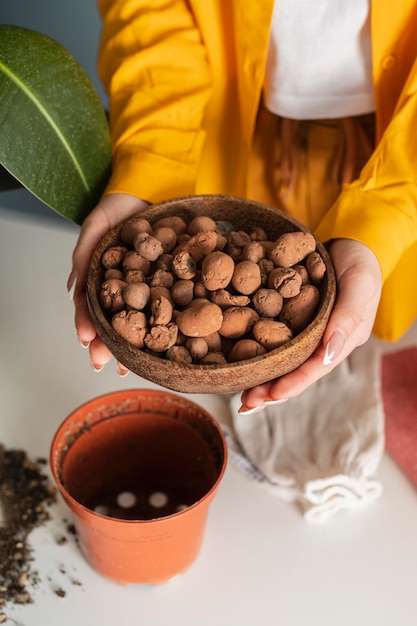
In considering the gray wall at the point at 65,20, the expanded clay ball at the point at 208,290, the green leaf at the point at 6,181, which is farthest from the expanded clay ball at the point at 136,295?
the gray wall at the point at 65,20

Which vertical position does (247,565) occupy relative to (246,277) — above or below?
below

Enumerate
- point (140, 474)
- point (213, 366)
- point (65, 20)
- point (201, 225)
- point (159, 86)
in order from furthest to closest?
point (65, 20) < point (159, 86) < point (140, 474) < point (201, 225) < point (213, 366)

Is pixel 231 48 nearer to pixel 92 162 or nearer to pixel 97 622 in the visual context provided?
pixel 92 162

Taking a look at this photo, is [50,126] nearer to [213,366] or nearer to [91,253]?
[91,253]

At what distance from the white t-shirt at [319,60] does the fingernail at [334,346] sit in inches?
14.3

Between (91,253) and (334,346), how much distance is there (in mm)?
271

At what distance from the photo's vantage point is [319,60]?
2.68ft

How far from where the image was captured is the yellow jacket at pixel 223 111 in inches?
29.0

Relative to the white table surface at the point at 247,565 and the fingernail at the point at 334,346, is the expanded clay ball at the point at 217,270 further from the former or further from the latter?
the white table surface at the point at 247,565

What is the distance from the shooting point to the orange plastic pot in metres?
0.65

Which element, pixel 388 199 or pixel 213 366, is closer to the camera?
pixel 213 366

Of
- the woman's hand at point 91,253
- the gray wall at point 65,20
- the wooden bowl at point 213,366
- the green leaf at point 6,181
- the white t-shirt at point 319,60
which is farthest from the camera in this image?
the gray wall at point 65,20

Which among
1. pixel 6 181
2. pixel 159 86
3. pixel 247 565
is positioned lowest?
pixel 247 565

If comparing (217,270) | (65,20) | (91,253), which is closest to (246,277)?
(217,270)
